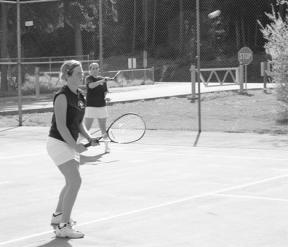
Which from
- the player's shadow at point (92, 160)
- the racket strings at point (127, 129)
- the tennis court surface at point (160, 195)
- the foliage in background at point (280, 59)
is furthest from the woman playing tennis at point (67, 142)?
the foliage in background at point (280, 59)

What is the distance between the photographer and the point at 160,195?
8.89 metres

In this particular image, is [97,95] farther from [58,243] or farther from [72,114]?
[58,243]

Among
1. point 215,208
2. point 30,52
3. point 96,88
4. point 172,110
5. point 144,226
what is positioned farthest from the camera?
point 30,52

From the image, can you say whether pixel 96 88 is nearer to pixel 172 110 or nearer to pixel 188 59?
pixel 172 110

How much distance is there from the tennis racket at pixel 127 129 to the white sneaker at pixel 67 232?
6628 mm

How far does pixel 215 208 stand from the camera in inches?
313

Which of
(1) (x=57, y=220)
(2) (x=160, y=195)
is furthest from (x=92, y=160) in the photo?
(1) (x=57, y=220)

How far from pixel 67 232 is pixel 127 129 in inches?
292

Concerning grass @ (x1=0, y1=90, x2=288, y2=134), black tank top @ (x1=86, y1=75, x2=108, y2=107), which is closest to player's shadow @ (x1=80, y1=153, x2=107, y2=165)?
black tank top @ (x1=86, y1=75, x2=108, y2=107)

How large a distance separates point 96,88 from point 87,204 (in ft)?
17.6

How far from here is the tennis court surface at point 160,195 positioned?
6.70 m

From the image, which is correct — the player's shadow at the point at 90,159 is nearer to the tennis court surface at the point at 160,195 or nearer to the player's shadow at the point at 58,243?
the tennis court surface at the point at 160,195

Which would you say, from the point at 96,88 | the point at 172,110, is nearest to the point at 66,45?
the point at 172,110

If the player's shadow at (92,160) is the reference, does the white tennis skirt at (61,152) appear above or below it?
above
